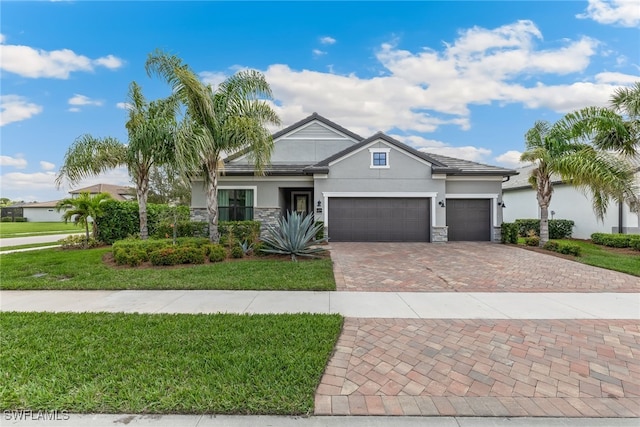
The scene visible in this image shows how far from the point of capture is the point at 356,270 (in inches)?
326

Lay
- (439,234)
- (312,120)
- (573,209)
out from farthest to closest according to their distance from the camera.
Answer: (312,120)
(573,209)
(439,234)

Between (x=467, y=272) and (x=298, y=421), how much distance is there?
23.7ft

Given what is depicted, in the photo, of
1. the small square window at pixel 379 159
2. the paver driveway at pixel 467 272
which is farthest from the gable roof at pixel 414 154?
the paver driveway at pixel 467 272

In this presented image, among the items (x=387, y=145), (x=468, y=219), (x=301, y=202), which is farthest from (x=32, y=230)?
(x=468, y=219)

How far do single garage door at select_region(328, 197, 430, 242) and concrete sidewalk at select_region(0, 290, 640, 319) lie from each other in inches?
329

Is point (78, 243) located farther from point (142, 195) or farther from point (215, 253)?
point (215, 253)

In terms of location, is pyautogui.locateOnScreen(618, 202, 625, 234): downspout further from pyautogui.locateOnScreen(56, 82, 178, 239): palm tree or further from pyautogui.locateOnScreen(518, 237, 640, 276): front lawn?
pyautogui.locateOnScreen(56, 82, 178, 239): palm tree

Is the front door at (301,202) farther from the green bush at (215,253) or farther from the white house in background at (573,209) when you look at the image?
the white house in background at (573,209)

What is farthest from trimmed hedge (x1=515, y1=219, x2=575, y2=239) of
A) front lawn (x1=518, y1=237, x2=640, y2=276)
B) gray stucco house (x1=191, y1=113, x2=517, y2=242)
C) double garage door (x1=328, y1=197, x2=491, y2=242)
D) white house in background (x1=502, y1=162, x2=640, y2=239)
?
double garage door (x1=328, y1=197, x2=491, y2=242)

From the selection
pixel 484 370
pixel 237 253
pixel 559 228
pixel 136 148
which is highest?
pixel 136 148

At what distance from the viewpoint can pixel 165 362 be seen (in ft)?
10.5

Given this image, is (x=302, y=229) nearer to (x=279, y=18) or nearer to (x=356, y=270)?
(x=356, y=270)

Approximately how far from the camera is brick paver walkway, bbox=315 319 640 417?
262 centimetres

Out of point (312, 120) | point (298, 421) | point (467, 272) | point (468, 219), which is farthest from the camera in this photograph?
point (312, 120)
